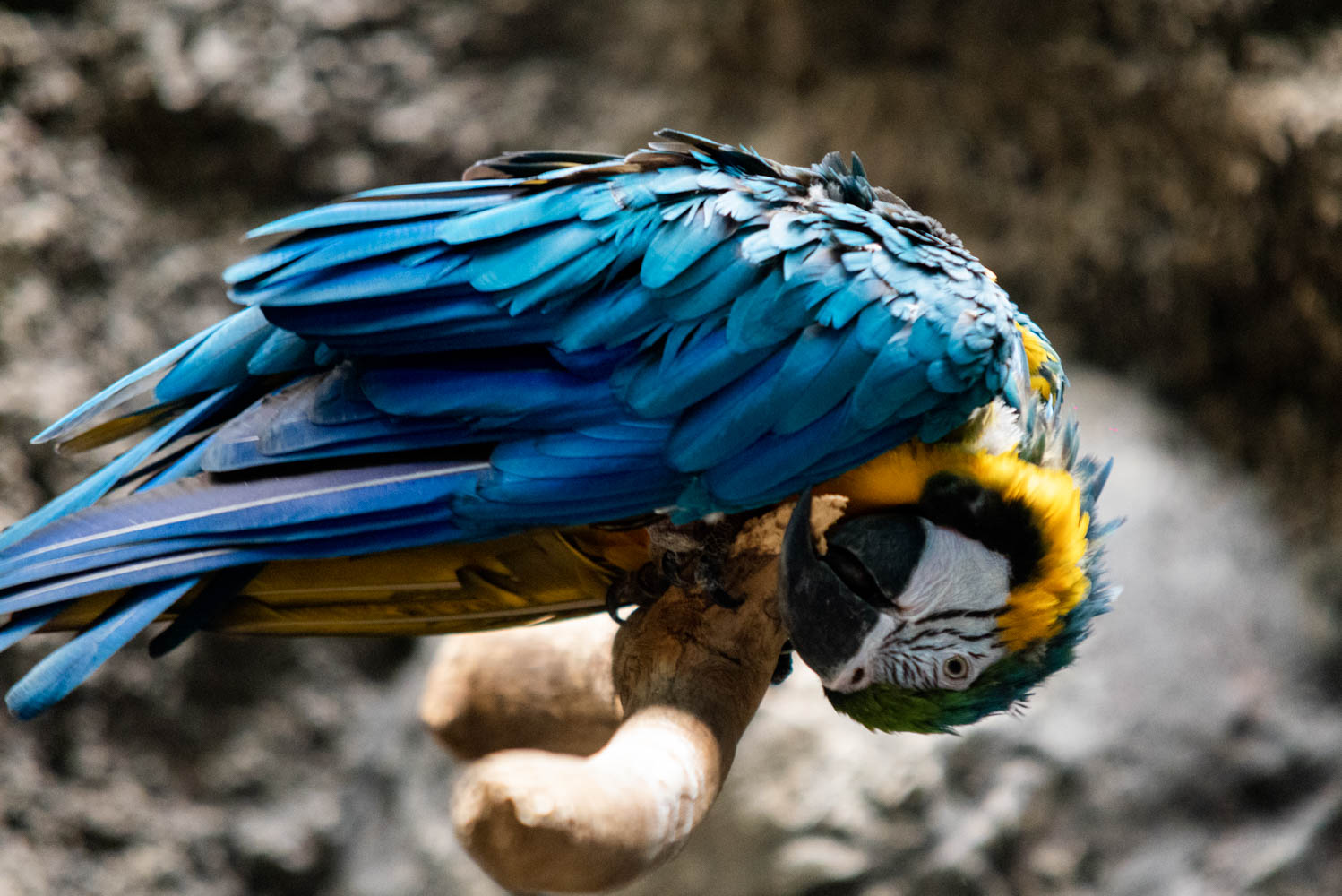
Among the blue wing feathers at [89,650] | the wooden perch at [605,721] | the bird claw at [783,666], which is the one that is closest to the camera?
the wooden perch at [605,721]

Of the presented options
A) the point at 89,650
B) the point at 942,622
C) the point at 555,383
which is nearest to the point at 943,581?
the point at 942,622

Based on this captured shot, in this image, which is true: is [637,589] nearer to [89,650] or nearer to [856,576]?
[856,576]

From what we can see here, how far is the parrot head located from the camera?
1022 millimetres

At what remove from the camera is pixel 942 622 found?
1.04m

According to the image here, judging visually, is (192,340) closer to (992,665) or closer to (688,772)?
(688,772)

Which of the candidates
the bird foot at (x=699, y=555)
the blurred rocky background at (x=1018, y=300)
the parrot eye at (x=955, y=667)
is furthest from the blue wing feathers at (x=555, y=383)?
the blurred rocky background at (x=1018, y=300)

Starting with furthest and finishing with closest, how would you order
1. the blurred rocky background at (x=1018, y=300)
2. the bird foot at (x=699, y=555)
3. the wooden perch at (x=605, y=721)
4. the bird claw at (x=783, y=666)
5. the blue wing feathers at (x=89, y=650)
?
the blurred rocky background at (x=1018, y=300), the bird claw at (x=783, y=666), the bird foot at (x=699, y=555), the blue wing feathers at (x=89, y=650), the wooden perch at (x=605, y=721)

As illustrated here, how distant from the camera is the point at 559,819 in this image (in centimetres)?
78

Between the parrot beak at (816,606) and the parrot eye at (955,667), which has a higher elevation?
the parrot beak at (816,606)

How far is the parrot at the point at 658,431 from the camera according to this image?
1.01 m

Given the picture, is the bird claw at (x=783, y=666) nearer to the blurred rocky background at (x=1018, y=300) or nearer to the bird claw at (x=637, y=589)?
the bird claw at (x=637, y=589)

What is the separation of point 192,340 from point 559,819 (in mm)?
724

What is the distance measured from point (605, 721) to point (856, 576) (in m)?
0.45

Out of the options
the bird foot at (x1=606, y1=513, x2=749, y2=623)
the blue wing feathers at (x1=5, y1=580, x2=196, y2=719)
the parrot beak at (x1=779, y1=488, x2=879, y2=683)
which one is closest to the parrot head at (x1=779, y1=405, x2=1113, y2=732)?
the parrot beak at (x1=779, y1=488, x2=879, y2=683)
